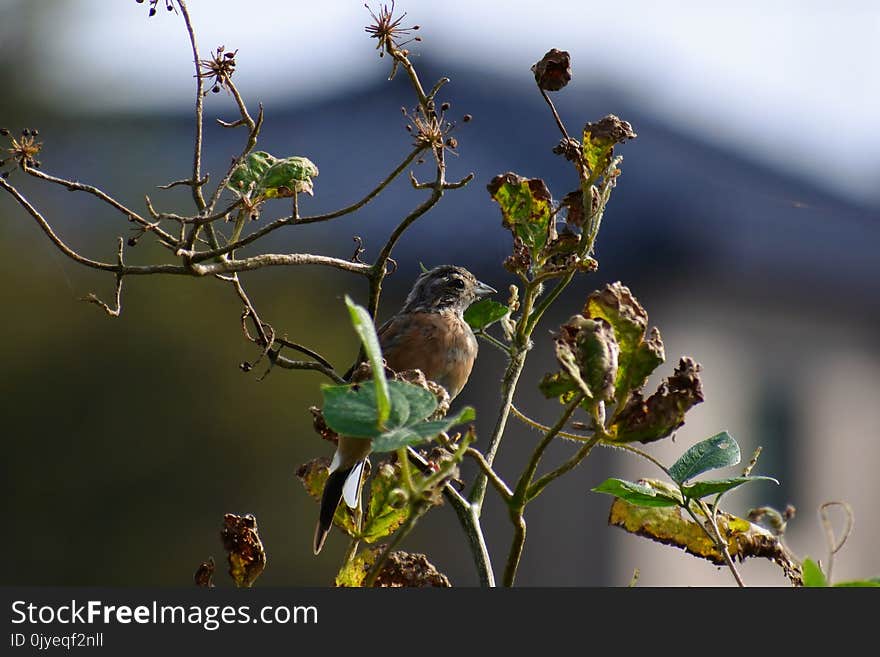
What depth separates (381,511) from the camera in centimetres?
151

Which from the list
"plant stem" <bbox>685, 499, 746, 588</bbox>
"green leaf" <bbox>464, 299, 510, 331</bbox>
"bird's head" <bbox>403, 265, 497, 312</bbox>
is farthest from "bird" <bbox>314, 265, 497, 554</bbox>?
"plant stem" <bbox>685, 499, 746, 588</bbox>

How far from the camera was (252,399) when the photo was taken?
9.76m

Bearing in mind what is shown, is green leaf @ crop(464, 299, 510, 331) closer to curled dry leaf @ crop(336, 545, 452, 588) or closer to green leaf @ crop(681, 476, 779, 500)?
curled dry leaf @ crop(336, 545, 452, 588)

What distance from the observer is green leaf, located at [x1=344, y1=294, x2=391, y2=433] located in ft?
3.01

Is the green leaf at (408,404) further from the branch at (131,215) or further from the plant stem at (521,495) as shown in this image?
the branch at (131,215)

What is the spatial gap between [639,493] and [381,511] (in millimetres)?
400

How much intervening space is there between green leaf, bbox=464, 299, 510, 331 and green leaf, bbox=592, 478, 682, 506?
0.50 meters

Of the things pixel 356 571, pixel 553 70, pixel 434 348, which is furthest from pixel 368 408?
pixel 434 348

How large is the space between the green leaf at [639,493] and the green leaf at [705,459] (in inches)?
0.9

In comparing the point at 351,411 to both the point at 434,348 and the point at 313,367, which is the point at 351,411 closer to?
the point at 313,367

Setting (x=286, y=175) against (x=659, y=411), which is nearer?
(x=659, y=411)

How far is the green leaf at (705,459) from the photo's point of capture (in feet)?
4.05

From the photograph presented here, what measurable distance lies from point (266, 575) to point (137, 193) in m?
3.70

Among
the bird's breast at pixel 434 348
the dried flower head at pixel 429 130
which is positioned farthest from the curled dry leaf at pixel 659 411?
the bird's breast at pixel 434 348
